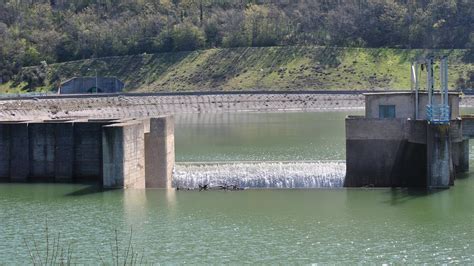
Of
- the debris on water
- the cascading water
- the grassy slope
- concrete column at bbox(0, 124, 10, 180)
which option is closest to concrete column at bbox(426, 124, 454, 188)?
the cascading water

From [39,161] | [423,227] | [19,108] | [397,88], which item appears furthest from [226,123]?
[423,227]

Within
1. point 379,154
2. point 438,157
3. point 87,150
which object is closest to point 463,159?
point 379,154

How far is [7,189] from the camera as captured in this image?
142ft

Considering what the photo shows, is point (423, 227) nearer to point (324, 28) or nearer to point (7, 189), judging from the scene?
point (7, 189)

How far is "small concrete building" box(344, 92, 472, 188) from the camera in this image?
4122 centimetres

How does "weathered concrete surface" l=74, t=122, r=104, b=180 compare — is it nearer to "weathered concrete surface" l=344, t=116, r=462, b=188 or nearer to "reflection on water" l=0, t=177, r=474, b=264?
"reflection on water" l=0, t=177, r=474, b=264

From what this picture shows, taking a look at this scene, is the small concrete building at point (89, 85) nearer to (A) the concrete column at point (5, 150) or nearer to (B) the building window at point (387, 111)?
(A) the concrete column at point (5, 150)

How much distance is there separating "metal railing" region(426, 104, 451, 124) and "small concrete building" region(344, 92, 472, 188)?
459 mm

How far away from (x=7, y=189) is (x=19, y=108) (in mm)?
46940

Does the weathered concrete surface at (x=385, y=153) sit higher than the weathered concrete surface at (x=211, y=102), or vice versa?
the weathered concrete surface at (x=211, y=102)

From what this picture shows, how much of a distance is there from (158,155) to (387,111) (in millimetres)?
11456

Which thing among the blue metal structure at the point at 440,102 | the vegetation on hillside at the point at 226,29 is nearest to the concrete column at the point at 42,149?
the blue metal structure at the point at 440,102

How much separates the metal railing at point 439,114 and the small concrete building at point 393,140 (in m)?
0.46

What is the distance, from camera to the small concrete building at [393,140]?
41.2 meters
